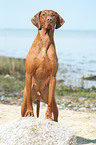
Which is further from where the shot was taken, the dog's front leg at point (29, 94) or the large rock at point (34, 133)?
the dog's front leg at point (29, 94)

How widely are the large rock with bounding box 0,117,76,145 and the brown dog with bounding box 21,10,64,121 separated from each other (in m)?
0.25

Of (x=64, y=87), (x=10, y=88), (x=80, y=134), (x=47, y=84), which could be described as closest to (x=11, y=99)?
(x=10, y=88)

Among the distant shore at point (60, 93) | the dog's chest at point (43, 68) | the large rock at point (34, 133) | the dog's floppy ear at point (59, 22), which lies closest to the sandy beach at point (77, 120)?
the distant shore at point (60, 93)

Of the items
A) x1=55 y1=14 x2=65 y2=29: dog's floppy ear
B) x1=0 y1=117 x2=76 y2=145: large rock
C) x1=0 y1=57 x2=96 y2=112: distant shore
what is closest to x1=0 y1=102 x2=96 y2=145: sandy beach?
x1=0 y1=57 x2=96 y2=112: distant shore

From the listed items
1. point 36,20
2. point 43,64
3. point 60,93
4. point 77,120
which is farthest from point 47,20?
point 60,93

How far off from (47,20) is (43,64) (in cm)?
80

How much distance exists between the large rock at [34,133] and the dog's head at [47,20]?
1.72 metres

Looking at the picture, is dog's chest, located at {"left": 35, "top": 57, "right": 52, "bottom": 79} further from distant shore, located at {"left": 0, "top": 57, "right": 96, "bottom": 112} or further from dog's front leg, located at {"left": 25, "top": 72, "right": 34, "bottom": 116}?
distant shore, located at {"left": 0, "top": 57, "right": 96, "bottom": 112}

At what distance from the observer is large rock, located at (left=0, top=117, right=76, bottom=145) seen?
13.9 ft

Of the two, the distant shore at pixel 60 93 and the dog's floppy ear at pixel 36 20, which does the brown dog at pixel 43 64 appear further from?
the distant shore at pixel 60 93

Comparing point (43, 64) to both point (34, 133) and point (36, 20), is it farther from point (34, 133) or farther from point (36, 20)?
point (34, 133)

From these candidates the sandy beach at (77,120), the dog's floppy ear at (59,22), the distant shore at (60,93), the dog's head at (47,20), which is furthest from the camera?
the distant shore at (60,93)

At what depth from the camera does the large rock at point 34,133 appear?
4246 millimetres

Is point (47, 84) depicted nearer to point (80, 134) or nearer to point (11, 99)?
point (80, 134)
